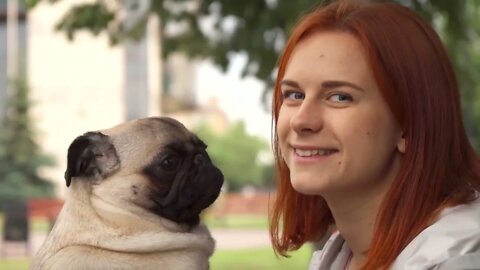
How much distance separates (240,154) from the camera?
33.4 meters

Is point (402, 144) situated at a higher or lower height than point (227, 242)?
higher

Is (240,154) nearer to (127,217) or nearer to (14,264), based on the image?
(14,264)

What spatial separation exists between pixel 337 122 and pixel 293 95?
13 cm

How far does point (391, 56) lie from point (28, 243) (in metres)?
10.4

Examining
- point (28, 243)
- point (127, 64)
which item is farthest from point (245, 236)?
point (127, 64)

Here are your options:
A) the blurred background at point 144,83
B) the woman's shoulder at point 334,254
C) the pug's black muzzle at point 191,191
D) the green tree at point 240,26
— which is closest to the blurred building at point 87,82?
the blurred background at point 144,83

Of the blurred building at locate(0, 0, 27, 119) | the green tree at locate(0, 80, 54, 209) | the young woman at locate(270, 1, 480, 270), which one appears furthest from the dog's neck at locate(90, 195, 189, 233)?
the blurred building at locate(0, 0, 27, 119)

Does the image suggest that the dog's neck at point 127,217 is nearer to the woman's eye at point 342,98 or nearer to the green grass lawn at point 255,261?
the woman's eye at point 342,98

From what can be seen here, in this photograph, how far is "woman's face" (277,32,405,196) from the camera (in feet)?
4.77

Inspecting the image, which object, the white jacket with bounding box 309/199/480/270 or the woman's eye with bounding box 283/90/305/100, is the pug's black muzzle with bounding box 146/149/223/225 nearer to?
the woman's eye with bounding box 283/90/305/100

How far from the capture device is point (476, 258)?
4.26 feet

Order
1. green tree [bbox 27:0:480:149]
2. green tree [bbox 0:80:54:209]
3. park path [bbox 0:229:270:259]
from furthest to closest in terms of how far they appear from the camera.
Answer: green tree [bbox 0:80:54:209], park path [bbox 0:229:270:259], green tree [bbox 27:0:480:149]

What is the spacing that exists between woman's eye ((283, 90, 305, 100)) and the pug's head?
0.58 meters

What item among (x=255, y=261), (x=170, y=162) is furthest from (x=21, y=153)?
(x=170, y=162)
